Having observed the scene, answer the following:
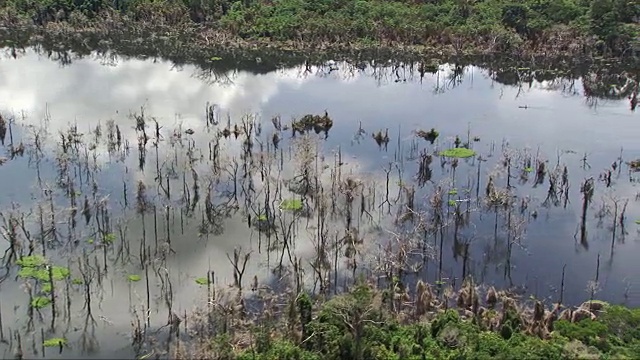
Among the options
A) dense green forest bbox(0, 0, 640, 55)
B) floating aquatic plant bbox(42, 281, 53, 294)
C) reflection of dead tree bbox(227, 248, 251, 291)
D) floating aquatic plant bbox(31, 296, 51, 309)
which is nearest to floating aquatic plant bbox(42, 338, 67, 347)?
floating aquatic plant bbox(31, 296, 51, 309)

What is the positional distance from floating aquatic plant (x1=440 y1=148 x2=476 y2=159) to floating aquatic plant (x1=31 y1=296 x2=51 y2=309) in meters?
15.7

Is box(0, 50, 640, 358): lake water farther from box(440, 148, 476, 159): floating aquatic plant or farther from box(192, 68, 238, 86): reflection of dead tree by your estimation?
box(440, 148, 476, 159): floating aquatic plant

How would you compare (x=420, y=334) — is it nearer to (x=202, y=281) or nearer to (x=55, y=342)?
(x=202, y=281)

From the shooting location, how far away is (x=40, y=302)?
1795cm

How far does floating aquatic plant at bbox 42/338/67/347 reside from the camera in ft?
54.5

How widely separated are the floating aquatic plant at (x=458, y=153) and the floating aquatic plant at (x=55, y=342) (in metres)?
16.2

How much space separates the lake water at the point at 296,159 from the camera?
19797mm

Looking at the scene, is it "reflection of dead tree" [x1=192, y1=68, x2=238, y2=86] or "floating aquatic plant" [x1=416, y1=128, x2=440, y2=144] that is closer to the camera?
"floating aquatic plant" [x1=416, y1=128, x2=440, y2=144]

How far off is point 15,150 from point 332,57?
21270mm

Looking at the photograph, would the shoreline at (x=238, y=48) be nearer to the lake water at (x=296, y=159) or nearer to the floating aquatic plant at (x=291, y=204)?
the lake water at (x=296, y=159)

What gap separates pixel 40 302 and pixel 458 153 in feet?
53.7

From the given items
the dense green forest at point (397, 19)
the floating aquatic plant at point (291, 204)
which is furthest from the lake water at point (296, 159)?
the dense green forest at point (397, 19)

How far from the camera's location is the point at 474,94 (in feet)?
120

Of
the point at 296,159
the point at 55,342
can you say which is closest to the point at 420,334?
the point at 55,342
